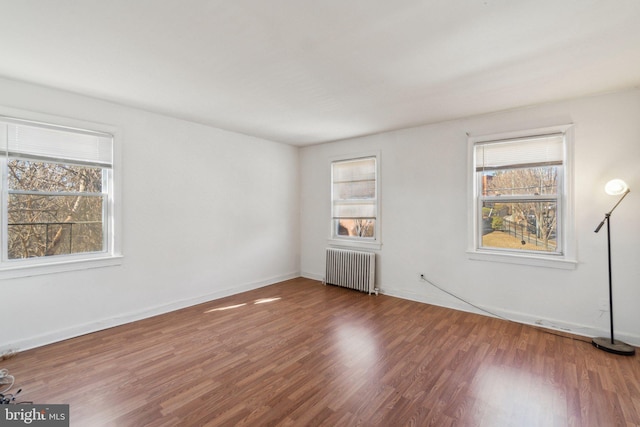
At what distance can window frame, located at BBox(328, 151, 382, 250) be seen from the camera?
16.2 ft

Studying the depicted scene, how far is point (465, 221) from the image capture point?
4.04m

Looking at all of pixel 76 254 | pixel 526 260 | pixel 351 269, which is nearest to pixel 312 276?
pixel 351 269

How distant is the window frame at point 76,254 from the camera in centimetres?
285

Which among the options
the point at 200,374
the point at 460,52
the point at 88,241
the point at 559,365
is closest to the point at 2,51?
the point at 88,241

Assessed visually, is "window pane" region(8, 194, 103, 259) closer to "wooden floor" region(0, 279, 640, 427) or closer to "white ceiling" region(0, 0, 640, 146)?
"wooden floor" region(0, 279, 640, 427)

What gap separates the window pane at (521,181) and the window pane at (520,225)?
0.15 m

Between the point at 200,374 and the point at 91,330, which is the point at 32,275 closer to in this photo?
the point at 91,330

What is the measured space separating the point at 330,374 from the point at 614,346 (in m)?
2.94

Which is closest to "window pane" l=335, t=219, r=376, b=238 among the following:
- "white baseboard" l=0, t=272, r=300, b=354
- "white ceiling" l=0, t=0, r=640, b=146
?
"white baseboard" l=0, t=272, r=300, b=354

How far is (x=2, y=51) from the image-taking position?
232cm

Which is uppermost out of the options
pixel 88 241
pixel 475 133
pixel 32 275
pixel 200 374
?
pixel 475 133

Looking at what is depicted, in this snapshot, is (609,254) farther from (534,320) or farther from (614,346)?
(534,320)

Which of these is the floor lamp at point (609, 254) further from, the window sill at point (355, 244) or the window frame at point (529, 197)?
the window sill at point (355, 244)

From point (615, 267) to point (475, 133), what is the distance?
2.18 m
